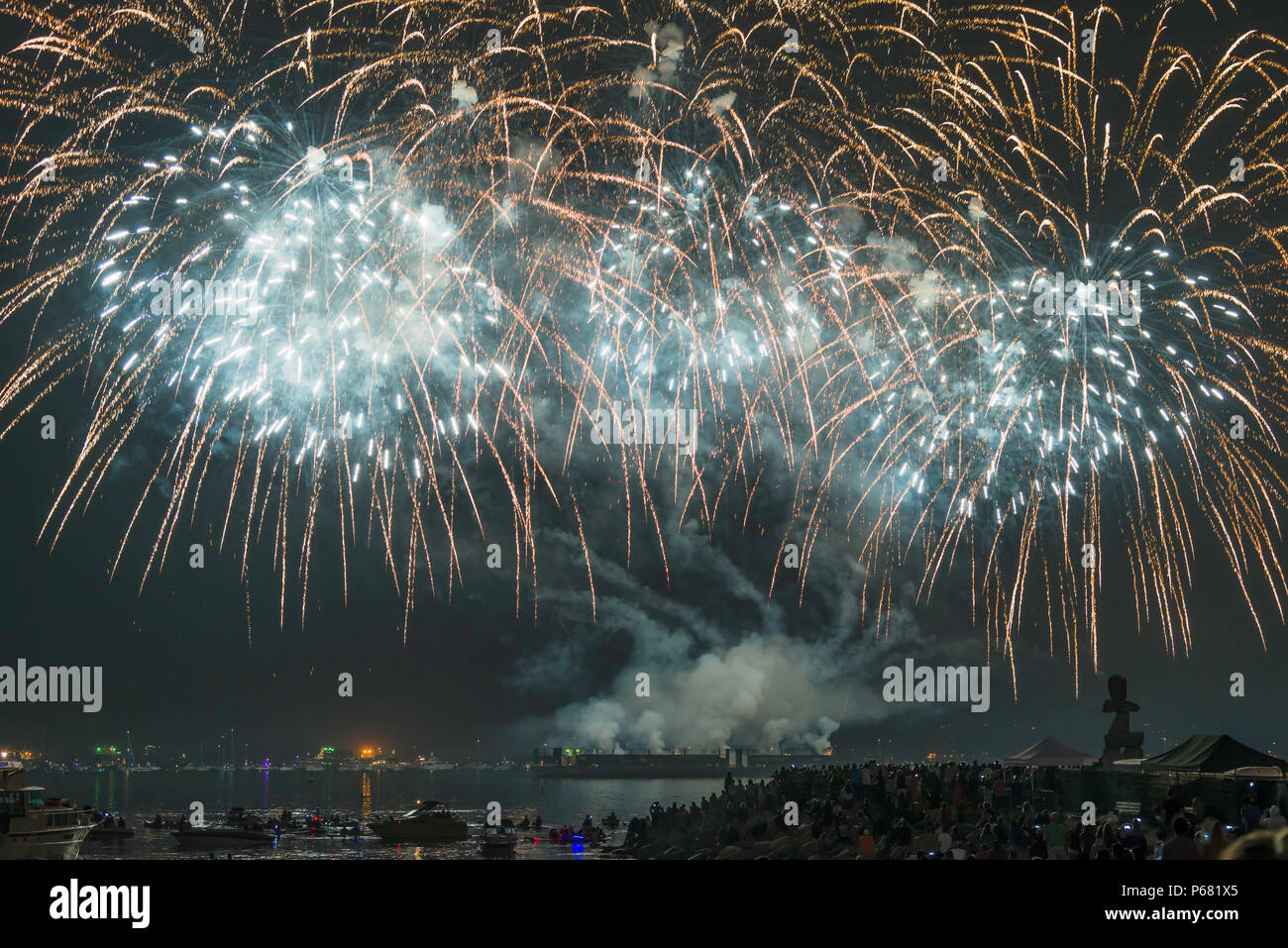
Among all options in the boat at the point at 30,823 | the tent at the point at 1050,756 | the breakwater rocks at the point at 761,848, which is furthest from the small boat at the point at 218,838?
the tent at the point at 1050,756

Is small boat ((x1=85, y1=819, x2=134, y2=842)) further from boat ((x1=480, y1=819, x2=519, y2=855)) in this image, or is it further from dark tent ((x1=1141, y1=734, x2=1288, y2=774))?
dark tent ((x1=1141, y1=734, x2=1288, y2=774))

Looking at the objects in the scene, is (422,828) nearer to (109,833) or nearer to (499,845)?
(499,845)

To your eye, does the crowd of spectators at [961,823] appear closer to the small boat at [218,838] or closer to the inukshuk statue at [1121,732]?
the inukshuk statue at [1121,732]

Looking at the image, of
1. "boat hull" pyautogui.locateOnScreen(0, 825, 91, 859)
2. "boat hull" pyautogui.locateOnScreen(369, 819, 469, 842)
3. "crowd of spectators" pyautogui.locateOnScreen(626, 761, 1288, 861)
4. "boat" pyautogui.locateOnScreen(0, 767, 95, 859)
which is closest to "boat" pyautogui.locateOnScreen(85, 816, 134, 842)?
"boat hull" pyautogui.locateOnScreen(369, 819, 469, 842)
